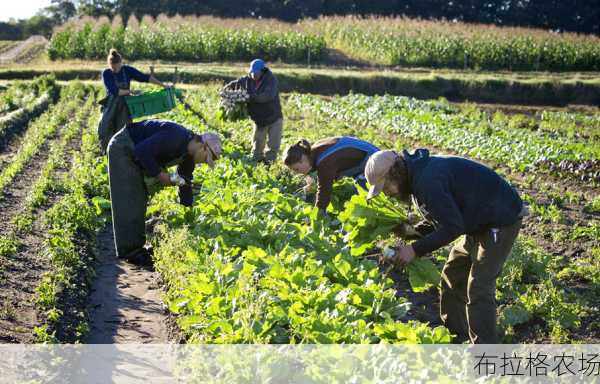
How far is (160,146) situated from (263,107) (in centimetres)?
375

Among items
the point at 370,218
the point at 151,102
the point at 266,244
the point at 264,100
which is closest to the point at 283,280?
the point at 370,218

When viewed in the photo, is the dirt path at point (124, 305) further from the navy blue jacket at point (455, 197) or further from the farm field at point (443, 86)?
the farm field at point (443, 86)

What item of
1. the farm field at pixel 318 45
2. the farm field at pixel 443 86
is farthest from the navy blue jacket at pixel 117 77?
the farm field at pixel 318 45

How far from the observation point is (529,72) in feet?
92.7

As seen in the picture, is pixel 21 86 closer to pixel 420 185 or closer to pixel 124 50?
pixel 124 50

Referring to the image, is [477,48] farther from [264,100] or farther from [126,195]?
[126,195]

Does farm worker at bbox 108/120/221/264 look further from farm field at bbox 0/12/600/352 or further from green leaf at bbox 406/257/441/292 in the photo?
green leaf at bbox 406/257/441/292

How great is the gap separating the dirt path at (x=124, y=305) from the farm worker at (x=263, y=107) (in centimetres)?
345

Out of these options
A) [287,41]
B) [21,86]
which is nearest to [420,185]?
[21,86]

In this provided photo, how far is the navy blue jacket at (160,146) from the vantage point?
659 centimetres

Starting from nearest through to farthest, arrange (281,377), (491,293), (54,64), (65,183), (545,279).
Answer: (281,377) < (491,293) < (545,279) < (65,183) < (54,64)

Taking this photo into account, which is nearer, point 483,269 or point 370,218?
point 483,269

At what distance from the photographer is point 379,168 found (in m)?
4.64

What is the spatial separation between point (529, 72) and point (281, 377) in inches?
1046
